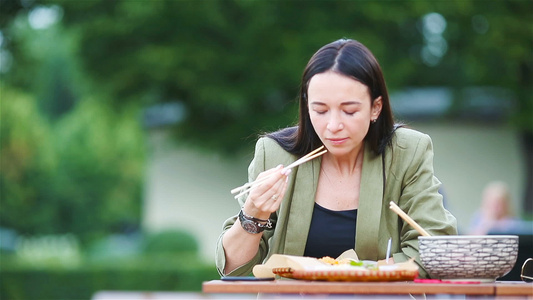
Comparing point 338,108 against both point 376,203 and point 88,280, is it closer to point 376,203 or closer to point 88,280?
point 376,203

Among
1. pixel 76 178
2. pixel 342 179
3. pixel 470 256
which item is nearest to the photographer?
A: pixel 470 256

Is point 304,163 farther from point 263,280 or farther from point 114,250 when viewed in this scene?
point 114,250

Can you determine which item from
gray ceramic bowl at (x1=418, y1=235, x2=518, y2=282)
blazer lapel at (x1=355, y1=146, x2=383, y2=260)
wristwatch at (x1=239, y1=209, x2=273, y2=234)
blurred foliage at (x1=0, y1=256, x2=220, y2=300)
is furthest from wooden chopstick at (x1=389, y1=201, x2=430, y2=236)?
blurred foliage at (x1=0, y1=256, x2=220, y2=300)

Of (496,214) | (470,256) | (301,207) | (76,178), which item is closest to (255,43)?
(496,214)

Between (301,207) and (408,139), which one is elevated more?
(408,139)

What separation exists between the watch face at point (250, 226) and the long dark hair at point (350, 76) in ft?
1.42

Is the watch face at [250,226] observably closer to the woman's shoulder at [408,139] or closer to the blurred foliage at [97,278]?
the woman's shoulder at [408,139]

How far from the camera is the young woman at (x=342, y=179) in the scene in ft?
10.2

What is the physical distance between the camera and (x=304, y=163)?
11.2ft

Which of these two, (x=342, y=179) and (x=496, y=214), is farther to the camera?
(x=496, y=214)

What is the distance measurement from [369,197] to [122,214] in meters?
42.0

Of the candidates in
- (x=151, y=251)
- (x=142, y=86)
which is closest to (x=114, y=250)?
(x=151, y=251)

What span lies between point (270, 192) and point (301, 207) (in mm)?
442

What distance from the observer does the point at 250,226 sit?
309cm
